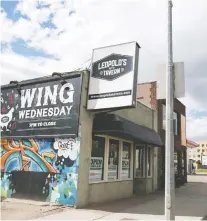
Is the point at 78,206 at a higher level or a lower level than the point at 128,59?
lower

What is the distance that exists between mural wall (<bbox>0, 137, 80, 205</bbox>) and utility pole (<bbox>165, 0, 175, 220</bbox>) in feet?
14.7

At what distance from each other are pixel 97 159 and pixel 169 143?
5.48 m

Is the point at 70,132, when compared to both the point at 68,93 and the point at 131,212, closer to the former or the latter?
the point at 68,93

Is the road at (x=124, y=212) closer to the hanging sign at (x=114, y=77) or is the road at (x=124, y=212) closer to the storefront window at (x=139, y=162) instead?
Answer: the hanging sign at (x=114, y=77)

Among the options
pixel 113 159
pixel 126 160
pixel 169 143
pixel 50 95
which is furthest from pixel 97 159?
pixel 169 143

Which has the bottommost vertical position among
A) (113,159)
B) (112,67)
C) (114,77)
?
(113,159)

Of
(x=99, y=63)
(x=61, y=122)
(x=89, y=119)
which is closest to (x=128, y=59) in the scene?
(x=99, y=63)

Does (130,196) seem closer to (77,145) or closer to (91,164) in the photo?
(91,164)

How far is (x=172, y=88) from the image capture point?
729cm

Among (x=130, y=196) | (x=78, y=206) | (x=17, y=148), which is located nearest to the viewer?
(x=78, y=206)

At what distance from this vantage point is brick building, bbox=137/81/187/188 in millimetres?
18203

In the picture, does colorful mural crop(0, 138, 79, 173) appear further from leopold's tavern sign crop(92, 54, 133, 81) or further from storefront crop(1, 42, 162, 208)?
leopold's tavern sign crop(92, 54, 133, 81)

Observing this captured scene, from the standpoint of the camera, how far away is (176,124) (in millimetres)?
22297

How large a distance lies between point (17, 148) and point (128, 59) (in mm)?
5610
